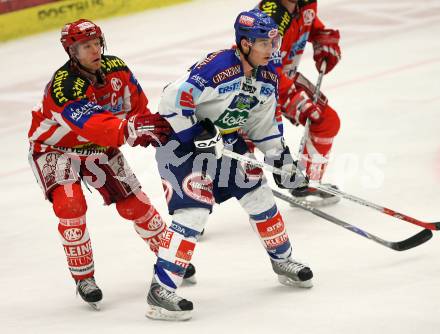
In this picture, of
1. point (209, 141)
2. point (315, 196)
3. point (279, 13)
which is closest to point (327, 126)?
point (315, 196)

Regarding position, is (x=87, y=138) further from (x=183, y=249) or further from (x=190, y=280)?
(x=190, y=280)

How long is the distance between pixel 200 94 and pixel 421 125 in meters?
3.62

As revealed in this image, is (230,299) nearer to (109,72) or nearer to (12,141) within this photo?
(109,72)

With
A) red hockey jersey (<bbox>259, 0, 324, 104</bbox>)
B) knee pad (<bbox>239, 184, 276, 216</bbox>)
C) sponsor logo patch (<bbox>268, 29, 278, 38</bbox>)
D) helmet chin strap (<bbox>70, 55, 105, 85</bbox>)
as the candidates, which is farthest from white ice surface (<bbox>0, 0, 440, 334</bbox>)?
sponsor logo patch (<bbox>268, 29, 278, 38</bbox>)

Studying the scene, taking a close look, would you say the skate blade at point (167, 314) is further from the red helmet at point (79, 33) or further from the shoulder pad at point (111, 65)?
the red helmet at point (79, 33)

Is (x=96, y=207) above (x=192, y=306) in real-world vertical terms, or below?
below

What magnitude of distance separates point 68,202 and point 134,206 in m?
0.42

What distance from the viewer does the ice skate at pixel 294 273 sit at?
4.75 meters

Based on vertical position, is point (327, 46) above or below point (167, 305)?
above

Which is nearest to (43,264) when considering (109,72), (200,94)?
(109,72)

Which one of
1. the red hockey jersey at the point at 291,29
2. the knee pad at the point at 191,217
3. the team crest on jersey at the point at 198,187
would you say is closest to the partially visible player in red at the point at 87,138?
the team crest on jersey at the point at 198,187

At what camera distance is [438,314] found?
4145 mm

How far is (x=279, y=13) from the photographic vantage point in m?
6.16

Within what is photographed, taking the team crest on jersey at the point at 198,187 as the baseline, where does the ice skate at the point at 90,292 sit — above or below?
below
